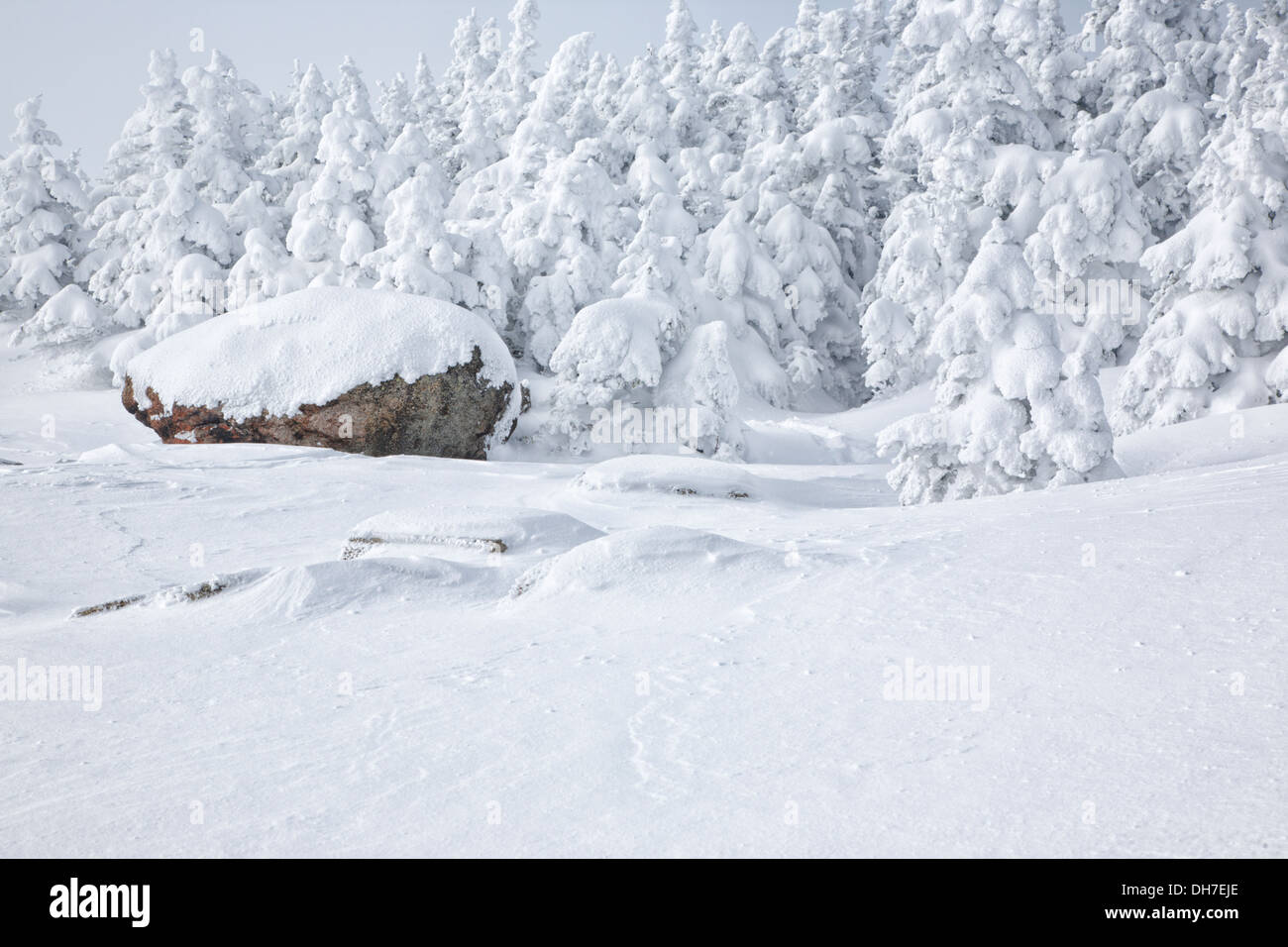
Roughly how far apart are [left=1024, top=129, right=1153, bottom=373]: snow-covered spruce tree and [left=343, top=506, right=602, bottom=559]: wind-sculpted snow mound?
18.3 m

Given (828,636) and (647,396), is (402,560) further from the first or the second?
(647,396)

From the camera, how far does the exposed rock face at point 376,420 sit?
14.9 meters

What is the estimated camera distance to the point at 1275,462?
8.36 m

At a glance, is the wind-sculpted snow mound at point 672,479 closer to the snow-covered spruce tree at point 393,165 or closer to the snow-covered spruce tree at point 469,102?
the snow-covered spruce tree at point 393,165

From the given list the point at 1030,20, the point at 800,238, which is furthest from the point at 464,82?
the point at 1030,20

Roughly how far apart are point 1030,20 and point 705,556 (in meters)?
23.9

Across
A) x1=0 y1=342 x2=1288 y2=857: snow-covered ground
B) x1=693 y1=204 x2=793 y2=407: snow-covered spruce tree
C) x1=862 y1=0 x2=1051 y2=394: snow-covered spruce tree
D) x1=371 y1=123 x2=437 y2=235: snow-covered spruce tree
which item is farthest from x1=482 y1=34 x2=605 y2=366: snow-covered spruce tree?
x1=0 y1=342 x2=1288 y2=857: snow-covered ground

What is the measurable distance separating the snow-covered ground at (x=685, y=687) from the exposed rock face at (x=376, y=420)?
6.09 m

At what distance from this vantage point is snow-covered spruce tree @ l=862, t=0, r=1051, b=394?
2358 centimetres

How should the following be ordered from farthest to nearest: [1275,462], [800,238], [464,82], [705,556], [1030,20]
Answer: [464,82] < [800,238] < [1030,20] < [1275,462] < [705,556]

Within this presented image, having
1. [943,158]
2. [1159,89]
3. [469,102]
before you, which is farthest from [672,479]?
[469,102]

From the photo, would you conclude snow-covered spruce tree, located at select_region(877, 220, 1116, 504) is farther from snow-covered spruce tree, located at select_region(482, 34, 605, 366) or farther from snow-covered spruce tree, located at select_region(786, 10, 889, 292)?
snow-covered spruce tree, located at select_region(786, 10, 889, 292)

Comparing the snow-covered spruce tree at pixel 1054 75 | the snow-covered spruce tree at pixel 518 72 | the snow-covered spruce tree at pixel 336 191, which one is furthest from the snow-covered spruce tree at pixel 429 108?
the snow-covered spruce tree at pixel 1054 75

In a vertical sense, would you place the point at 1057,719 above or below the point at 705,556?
below
